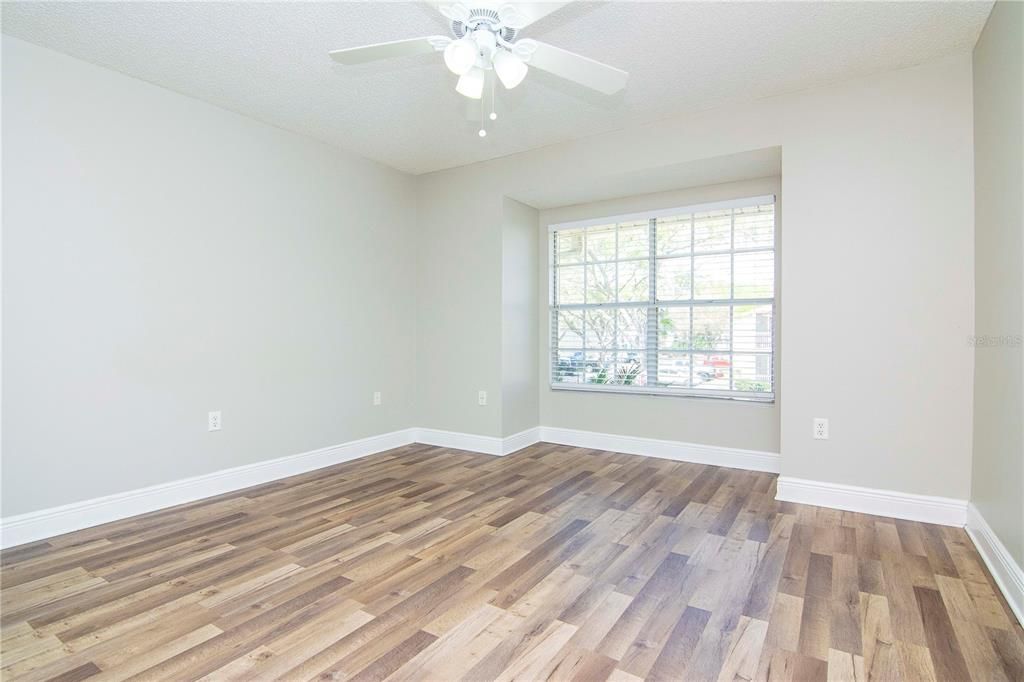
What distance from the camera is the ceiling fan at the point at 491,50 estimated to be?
189 centimetres

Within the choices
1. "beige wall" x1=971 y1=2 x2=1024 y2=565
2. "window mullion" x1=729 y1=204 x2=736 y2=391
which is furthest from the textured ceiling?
"window mullion" x1=729 y1=204 x2=736 y2=391

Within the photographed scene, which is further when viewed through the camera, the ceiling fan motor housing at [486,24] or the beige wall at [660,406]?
the beige wall at [660,406]

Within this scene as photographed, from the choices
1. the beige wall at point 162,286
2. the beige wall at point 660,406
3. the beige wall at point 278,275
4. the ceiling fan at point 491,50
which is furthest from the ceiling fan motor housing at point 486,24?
the beige wall at point 660,406

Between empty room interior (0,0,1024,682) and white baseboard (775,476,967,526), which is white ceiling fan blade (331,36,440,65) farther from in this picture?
white baseboard (775,476,967,526)

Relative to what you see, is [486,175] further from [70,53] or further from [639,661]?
[639,661]

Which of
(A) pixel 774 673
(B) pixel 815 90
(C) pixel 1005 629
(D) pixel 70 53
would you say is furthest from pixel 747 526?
(D) pixel 70 53

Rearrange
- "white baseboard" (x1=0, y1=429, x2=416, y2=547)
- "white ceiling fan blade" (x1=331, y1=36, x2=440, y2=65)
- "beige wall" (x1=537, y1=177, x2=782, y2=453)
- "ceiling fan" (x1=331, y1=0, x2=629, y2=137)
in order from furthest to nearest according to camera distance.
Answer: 1. "beige wall" (x1=537, y1=177, x2=782, y2=453)
2. "white baseboard" (x1=0, y1=429, x2=416, y2=547)
3. "white ceiling fan blade" (x1=331, y1=36, x2=440, y2=65)
4. "ceiling fan" (x1=331, y1=0, x2=629, y2=137)

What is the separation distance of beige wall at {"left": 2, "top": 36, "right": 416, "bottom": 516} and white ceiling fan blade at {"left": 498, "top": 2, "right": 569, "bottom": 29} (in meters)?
2.38

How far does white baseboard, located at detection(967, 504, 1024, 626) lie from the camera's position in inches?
75.8

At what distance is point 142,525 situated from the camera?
2.83 meters

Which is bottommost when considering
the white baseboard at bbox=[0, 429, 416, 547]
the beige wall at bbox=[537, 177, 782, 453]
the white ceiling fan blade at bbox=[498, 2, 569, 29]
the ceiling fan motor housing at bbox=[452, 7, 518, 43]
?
the white baseboard at bbox=[0, 429, 416, 547]

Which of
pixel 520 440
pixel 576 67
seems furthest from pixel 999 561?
pixel 520 440

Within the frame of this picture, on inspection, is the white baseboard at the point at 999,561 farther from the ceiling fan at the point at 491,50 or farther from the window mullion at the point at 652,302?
the ceiling fan at the point at 491,50

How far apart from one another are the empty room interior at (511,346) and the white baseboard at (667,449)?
0.04 metres
